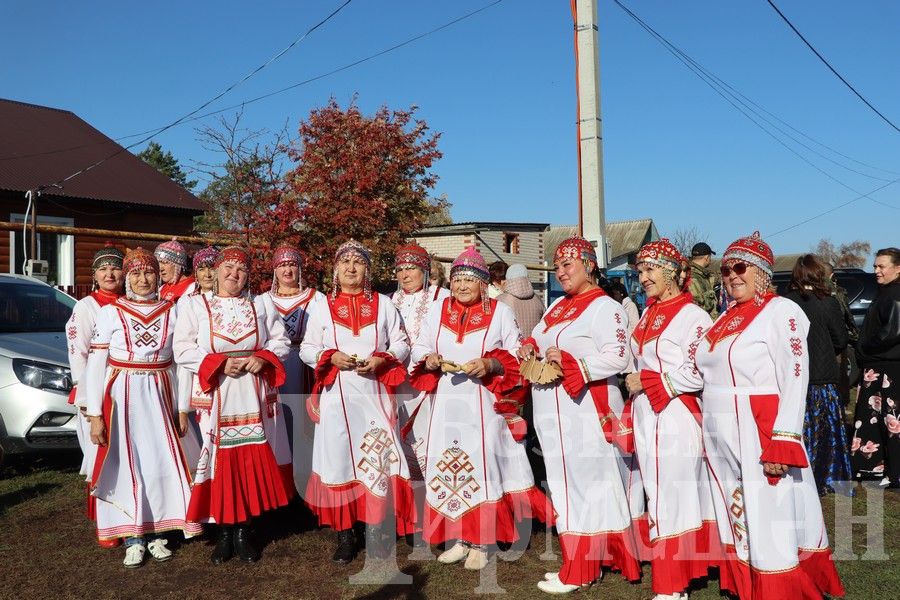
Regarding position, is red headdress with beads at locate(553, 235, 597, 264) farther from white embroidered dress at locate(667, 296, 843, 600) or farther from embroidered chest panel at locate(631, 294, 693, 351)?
white embroidered dress at locate(667, 296, 843, 600)

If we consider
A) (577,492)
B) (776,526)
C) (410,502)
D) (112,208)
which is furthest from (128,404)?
(112,208)

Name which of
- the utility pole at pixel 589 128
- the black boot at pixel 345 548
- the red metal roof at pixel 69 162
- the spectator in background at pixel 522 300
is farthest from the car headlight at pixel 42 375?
the red metal roof at pixel 69 162

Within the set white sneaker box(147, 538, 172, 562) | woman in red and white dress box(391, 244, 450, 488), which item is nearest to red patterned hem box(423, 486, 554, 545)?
woman in red and white dress box(391, 244, 450, 488)

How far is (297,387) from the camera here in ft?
19.6

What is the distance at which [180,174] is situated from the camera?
193 ft

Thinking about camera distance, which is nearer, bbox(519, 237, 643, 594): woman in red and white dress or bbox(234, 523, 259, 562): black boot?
bbox(519, 237, 643, 594): woman in red and white dress

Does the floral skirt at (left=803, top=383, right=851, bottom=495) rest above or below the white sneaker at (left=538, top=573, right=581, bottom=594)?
above

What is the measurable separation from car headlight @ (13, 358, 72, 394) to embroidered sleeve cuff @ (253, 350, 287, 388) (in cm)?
323

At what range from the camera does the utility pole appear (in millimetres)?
8711

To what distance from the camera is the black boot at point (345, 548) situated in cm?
479

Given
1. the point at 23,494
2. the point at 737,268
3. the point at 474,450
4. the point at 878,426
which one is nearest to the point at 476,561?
the point at 474,450

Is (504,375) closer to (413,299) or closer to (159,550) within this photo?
(413,299)

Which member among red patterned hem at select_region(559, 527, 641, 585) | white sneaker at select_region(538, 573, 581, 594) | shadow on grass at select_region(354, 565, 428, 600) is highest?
red patterned hem at select_region(559, 527, 641, 585)

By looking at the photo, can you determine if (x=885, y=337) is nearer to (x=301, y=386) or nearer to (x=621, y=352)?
(x=621, y=352)
